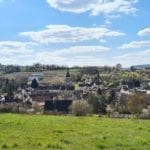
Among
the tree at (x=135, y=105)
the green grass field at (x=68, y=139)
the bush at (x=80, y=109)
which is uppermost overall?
the green grass field at (x=68, y=139)

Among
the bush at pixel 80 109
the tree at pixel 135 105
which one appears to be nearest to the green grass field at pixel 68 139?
the bush at pixel 80 109

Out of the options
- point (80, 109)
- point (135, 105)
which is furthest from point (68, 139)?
point (135, 105)

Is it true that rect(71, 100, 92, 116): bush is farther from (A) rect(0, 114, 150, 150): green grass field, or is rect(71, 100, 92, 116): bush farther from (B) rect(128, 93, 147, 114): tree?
(A) rect(0, 114, 150, 150): green grass field

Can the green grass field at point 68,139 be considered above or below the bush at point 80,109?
above

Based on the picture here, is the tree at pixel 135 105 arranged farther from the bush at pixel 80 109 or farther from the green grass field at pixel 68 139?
the green grass field at pixel 68 139

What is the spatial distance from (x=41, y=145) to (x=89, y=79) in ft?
566

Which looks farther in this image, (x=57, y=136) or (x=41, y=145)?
(x=57, y=136)

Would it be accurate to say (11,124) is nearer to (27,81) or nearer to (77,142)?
(77,142)

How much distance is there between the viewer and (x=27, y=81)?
181m

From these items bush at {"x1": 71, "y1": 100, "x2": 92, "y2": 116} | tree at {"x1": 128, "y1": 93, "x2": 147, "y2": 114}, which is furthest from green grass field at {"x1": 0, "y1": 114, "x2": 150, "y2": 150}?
tree at {"x1": 128, "y1": 93, "x2": 147, "y2": 114}

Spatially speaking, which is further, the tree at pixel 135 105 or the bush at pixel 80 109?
the tree at pixel 135 105

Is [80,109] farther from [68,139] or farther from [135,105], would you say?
[135,105]

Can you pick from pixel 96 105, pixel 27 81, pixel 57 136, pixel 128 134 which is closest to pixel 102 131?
pixel 128 134

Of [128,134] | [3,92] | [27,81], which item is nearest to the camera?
[128,134]
